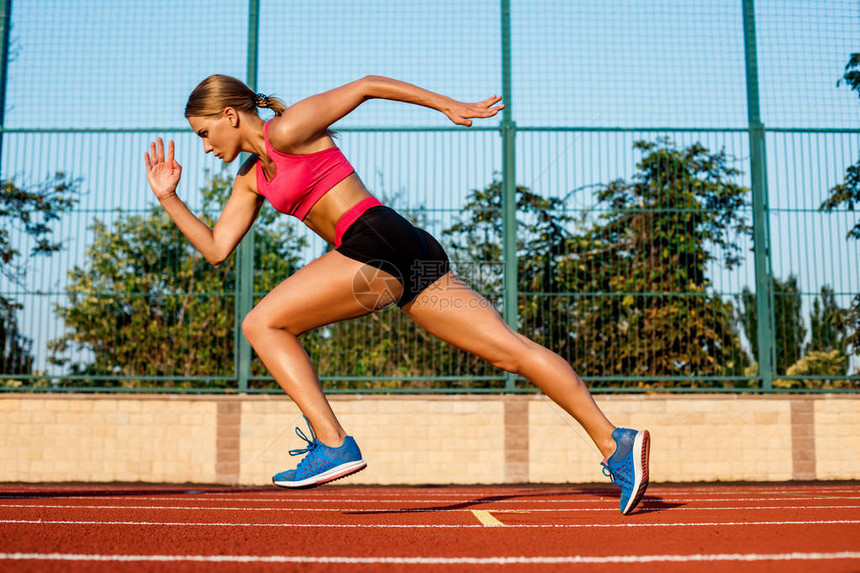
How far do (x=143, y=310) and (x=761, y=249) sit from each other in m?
6.30

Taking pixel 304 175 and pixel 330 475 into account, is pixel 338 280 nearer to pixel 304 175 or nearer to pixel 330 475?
pixel 304 175

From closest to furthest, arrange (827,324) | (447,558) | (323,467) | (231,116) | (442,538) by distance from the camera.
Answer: (447,558) < (442,538) < (323,467) < (231,116) < (827,324)

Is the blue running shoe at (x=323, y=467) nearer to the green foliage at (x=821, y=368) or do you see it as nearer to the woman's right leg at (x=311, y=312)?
the woman's right leg at (x=311, y=312)

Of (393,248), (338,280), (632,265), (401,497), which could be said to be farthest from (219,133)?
(632,265)

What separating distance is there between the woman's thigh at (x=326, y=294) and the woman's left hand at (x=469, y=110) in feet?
2.22

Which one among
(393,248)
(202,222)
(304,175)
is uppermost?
(304,175)

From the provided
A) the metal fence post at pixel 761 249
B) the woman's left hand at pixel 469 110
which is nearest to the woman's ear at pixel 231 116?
the woman's left hand at pixel 469 110

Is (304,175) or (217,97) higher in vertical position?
(217,97)

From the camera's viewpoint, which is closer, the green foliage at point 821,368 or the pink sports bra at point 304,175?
the pink sports bra at point 304,175

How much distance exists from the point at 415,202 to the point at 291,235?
1.32 metres

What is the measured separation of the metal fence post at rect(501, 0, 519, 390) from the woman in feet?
15.3

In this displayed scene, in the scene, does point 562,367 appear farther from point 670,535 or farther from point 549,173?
point 549,173

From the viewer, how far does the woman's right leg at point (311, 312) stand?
3293mm

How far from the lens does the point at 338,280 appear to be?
3.29 meters
